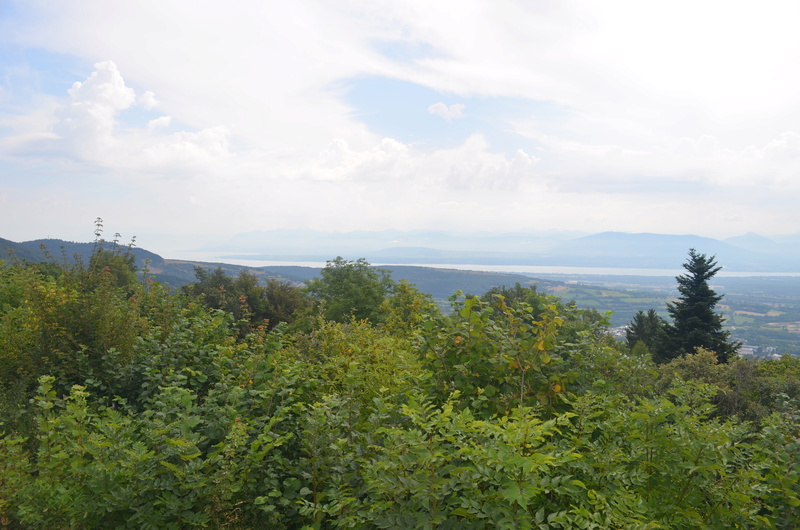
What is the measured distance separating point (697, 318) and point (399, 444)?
119 ft

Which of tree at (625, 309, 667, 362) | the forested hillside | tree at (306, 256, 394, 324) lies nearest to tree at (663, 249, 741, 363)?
tree at (625, 309, 667, 362)

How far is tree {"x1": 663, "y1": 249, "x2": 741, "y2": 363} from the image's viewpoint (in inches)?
1211

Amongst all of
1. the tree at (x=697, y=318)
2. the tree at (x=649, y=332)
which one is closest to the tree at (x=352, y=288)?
the tree at (x=649, y=332)

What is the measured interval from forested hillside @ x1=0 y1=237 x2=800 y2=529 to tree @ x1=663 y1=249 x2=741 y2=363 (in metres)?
32.1

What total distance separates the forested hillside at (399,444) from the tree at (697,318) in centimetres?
3209

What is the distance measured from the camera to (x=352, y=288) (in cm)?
2889

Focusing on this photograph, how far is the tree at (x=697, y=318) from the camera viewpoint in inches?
1211

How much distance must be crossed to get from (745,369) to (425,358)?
11669 millimetres

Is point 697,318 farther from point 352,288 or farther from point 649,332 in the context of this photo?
point 352,288

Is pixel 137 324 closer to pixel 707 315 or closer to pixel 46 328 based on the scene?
pixel 46 328

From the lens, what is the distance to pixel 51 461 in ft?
10.5

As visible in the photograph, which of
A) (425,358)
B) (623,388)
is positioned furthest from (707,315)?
(425,358)

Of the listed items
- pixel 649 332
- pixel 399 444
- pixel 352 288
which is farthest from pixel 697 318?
pixel 399 444

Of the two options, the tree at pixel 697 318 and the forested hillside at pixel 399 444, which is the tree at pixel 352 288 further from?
the tree at pixel 697 318
